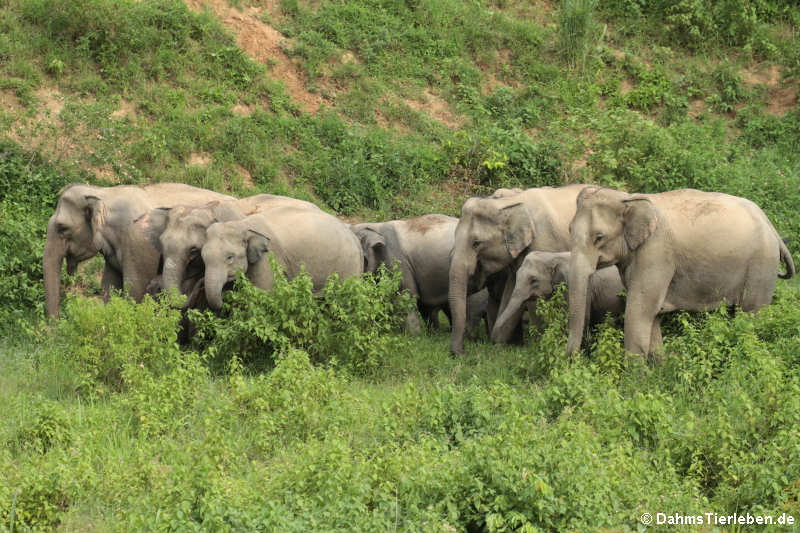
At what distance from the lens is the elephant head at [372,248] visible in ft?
36.8

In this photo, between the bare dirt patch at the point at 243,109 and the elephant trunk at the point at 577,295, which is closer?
the elephant trunk at the point at 577,295

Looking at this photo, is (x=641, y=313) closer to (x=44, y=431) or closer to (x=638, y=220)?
(x=638, y=220)

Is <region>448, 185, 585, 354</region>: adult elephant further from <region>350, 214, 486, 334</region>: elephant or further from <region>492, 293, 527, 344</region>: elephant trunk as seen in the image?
<region>350, 214, 486, 334</region>: elephant

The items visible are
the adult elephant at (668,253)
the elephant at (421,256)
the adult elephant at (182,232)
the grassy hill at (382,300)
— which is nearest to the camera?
the grassy hill at (382,300)

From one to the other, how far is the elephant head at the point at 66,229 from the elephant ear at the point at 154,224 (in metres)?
0.40

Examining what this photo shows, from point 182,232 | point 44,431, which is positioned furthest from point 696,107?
point 44,431

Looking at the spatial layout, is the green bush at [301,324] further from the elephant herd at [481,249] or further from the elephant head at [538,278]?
the elephant head at [538,278]

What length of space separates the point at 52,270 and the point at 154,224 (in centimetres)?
108

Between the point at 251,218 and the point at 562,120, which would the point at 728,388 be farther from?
the point at 562,120

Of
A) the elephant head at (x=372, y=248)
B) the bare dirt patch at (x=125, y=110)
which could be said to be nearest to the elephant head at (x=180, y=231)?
the elephant head at (x=372, y=248)

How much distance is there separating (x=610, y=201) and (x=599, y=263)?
487mm

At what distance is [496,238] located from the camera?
10.1 m

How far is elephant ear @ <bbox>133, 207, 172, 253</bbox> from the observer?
9.95m

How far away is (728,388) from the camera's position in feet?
25.0
